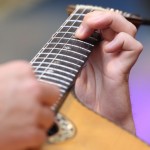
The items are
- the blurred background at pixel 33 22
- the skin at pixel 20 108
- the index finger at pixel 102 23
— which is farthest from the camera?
the blurred background at pixel 33 22

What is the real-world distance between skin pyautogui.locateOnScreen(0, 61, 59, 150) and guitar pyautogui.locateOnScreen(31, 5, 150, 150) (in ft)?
0.26

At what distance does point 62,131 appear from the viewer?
613 mm

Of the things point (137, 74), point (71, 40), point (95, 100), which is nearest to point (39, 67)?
point (71, 40)

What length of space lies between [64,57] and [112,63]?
0.42 ft

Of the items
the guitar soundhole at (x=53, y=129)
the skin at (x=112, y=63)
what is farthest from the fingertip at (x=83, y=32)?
the guitar soundhole at (x=53, y=129)

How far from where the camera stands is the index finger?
762mm

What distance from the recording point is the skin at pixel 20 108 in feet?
1.59

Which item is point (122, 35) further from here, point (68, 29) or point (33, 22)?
point (33, 22)

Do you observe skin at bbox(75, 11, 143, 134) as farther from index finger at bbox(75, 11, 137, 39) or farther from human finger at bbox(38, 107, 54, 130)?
human finger at bbox(38, 107, 54, 130)

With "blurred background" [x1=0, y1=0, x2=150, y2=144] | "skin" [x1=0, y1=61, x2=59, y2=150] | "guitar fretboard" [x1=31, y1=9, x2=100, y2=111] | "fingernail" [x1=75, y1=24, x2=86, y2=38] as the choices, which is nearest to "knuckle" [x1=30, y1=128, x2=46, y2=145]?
"skin" [x1=0, y1=61, x2=59, y2=150]

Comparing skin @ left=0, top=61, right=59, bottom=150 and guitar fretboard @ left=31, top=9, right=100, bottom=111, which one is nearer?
skin @ left=0, top=61, right=59, bottom=150

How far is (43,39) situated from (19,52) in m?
0.11

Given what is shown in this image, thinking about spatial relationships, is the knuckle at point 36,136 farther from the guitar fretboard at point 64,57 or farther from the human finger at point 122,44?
the human finger at point 122,44

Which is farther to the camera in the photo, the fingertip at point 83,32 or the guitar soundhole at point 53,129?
the fingertip at point 83,32
